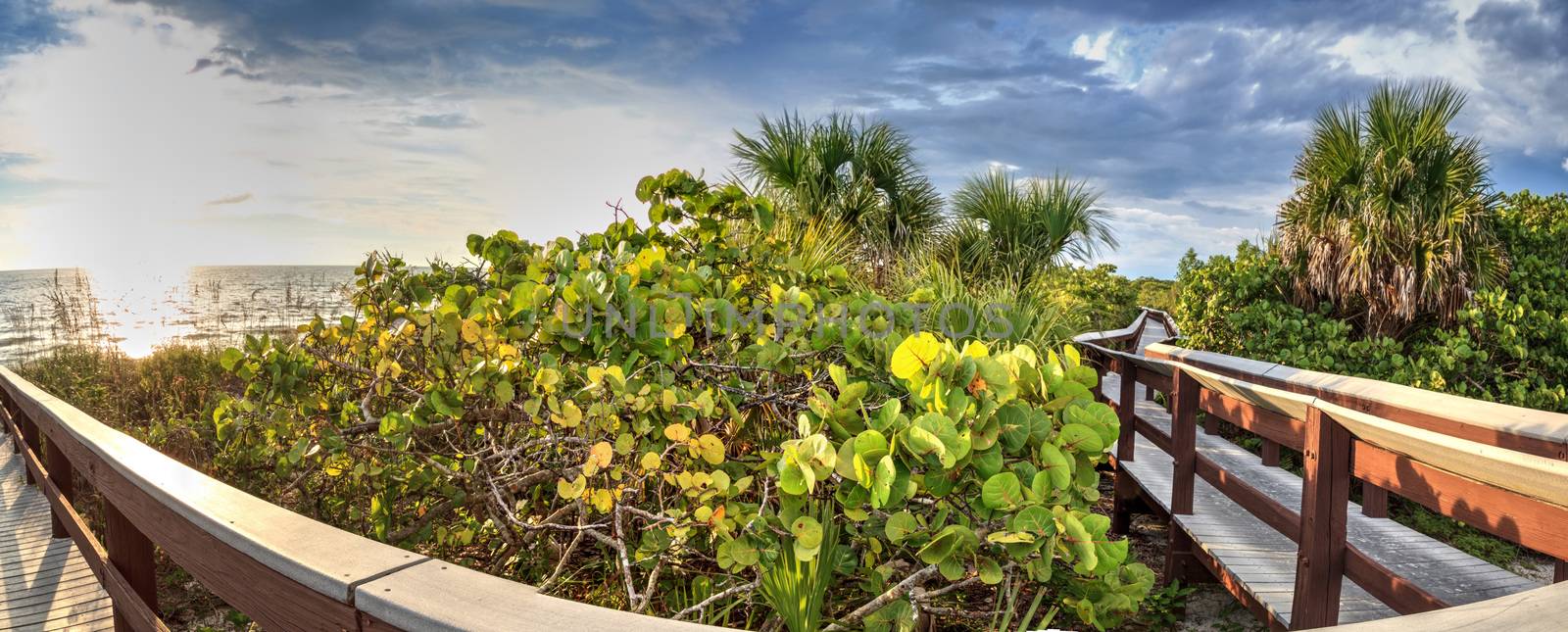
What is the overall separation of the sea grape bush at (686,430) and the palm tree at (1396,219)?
19.8ft

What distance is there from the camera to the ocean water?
9531 mm

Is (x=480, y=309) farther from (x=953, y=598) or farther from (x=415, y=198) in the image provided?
(x=415, y=198)

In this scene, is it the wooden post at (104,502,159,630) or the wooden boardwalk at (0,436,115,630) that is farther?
the wooden boardwalk at (0,436,115,630)

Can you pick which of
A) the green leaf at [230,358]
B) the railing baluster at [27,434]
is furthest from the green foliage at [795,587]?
the railing baluster at [27,434]

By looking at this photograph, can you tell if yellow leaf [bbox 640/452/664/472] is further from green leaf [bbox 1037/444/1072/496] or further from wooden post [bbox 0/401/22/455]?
wooden post [bbox 0/401/22/455]

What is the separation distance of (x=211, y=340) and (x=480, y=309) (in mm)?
9432

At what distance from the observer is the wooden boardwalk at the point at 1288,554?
3.55 metres

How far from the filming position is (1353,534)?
4.20 metres

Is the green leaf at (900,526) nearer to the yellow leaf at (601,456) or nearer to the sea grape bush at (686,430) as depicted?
the sea grape bush at (686,430)

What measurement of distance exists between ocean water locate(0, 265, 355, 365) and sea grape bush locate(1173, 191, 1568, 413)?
10292mm

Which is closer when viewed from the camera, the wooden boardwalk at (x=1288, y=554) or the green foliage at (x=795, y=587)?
the green foliage at (x=795, y=587)

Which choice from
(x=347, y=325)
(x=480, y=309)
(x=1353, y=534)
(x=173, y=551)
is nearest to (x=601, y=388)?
(x=480, y=309)

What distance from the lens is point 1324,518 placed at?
125 inches

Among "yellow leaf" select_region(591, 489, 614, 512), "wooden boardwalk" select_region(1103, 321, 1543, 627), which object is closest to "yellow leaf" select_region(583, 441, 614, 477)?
"yellow leaf" select_region(591, 489, 614, 512)
